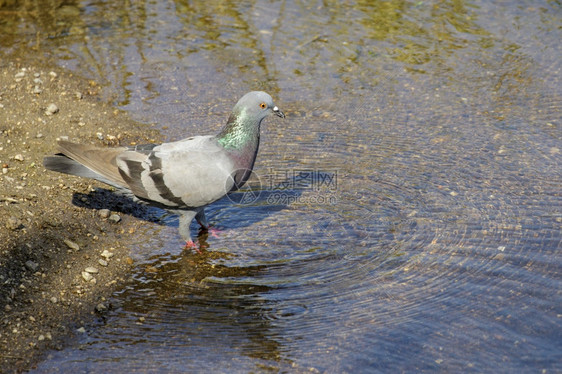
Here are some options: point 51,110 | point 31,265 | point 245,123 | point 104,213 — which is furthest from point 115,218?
point 51,110

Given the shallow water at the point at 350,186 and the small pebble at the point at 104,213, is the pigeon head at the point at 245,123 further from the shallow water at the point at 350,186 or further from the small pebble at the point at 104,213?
the small pebble at the point at 104,213

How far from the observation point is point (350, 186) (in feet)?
20.1

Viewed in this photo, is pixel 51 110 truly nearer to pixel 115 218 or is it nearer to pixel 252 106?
pixel 115 218

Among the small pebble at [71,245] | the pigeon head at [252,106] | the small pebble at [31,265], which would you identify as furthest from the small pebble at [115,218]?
the pigeon head at [252,106]

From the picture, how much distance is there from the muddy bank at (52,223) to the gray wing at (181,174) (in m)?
0.52

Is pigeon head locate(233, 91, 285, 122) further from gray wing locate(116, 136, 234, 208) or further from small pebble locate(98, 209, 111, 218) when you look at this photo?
small pebble locate(98, 209, 111, 218)

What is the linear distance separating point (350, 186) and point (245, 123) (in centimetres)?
125

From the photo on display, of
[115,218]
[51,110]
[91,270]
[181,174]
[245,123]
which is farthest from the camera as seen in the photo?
[51,110]

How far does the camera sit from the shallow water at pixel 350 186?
13.8 feet

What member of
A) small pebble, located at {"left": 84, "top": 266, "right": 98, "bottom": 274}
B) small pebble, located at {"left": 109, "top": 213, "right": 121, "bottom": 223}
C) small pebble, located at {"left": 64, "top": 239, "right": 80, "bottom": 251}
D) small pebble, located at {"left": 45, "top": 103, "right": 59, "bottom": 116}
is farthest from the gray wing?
small pebble, located at {"left": 45, "top": 103, "right": 59, "bottom": 116}

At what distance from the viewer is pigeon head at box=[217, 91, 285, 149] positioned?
5.40 metres

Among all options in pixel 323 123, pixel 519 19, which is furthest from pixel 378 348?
pixel 519 19

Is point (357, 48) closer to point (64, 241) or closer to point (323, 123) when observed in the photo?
point (323, 123)

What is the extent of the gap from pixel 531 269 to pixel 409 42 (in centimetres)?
468
